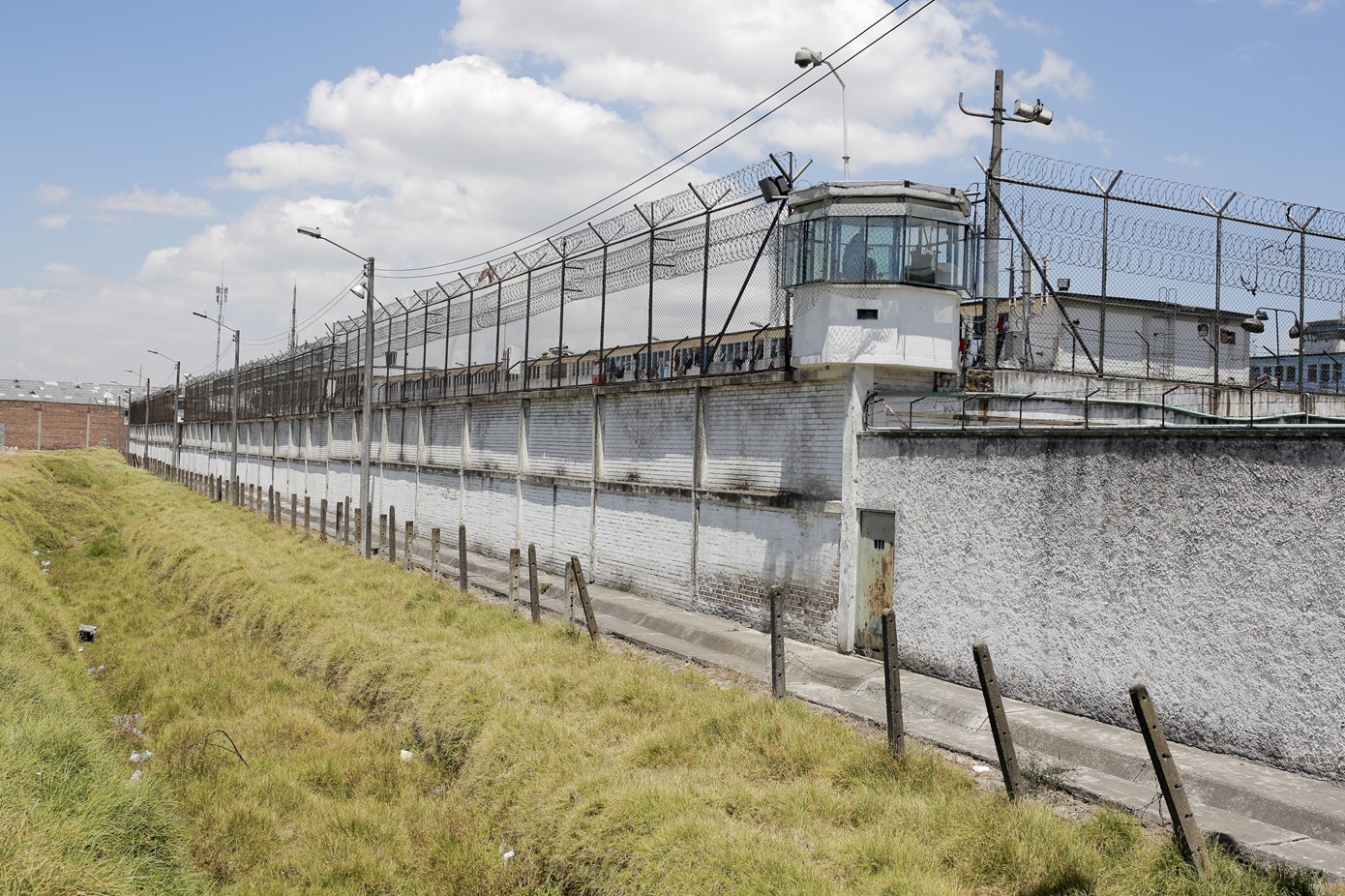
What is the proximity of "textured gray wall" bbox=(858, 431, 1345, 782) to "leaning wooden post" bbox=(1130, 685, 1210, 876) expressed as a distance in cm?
233

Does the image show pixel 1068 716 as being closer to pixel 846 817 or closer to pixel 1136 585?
pixel 1136 585

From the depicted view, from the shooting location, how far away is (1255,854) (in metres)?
5.59

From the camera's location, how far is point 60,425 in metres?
92.8

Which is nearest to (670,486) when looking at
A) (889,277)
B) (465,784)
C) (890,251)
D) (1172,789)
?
(889,277)

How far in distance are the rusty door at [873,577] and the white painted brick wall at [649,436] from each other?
378 centimetres

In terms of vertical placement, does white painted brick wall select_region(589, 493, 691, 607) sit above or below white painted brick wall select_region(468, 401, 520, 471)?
below

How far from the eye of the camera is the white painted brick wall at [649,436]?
48.0 ft

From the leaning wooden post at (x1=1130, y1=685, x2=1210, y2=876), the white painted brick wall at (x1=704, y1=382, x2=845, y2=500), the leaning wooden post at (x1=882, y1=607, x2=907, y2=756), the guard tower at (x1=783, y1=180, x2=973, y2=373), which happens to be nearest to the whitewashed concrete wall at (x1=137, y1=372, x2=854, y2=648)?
the white painted brick wall at (x1=704, y1=382, x2=845, y2=500)

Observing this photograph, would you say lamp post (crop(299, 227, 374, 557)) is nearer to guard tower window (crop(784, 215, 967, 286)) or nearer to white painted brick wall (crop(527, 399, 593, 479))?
white painted brick wall (crop(527, 399, 593, 479))

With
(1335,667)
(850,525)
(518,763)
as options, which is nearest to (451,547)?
(850,525)

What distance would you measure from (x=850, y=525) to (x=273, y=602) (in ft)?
28.8

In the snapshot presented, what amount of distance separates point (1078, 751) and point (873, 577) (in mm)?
3566

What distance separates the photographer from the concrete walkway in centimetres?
614

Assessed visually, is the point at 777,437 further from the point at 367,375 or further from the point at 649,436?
the point at 367,375
